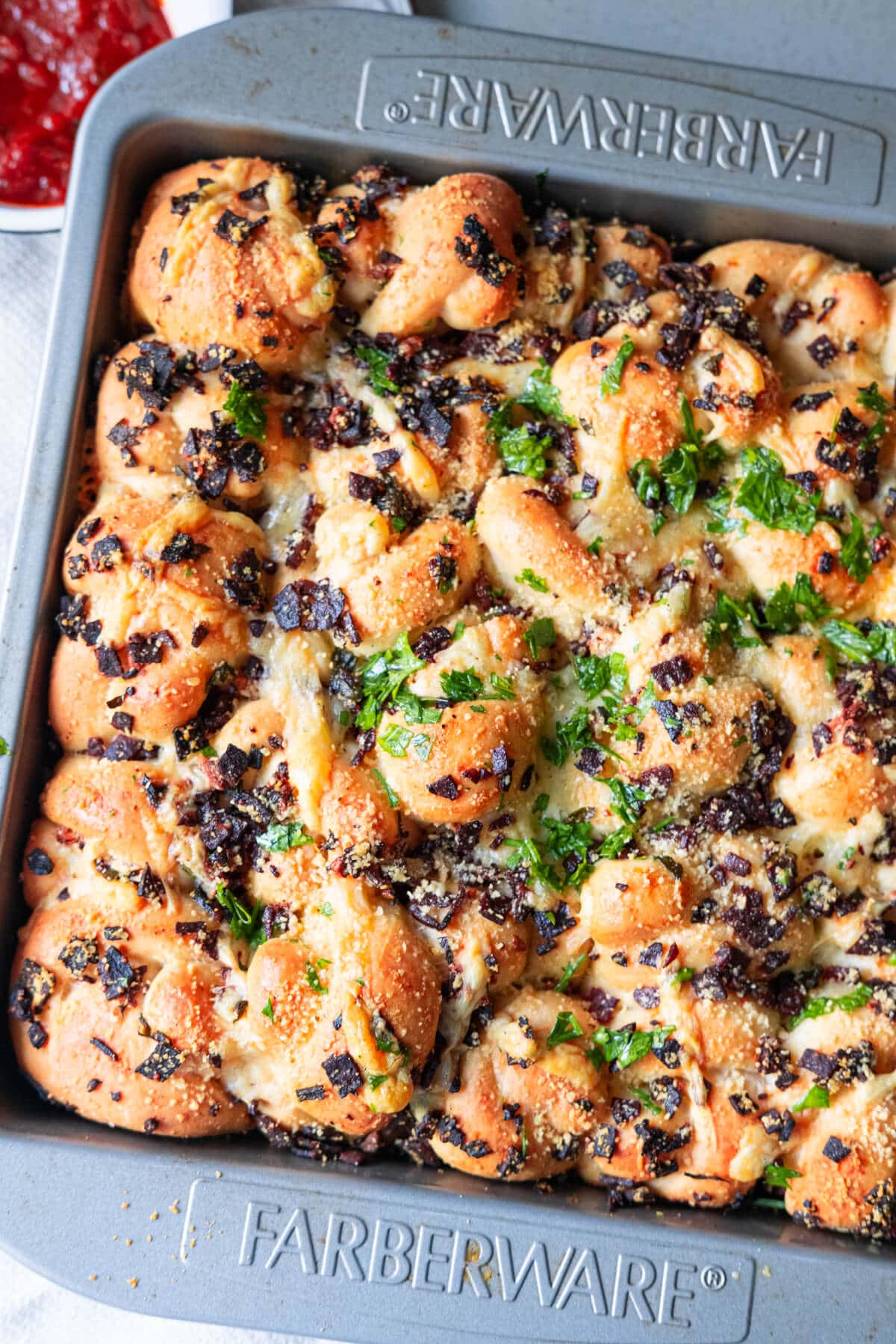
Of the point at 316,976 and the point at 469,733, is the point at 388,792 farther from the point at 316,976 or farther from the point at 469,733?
the point at 316,976

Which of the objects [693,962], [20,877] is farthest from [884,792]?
[20,877]

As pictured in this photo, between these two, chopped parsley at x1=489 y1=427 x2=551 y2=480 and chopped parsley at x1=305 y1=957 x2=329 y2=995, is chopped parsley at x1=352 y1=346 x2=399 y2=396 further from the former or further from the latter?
chopped parsley at x1=305 y1=957 x2=329 y2=995

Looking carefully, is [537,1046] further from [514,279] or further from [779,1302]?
[514,279]

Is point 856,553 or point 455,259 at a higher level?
point 455,259

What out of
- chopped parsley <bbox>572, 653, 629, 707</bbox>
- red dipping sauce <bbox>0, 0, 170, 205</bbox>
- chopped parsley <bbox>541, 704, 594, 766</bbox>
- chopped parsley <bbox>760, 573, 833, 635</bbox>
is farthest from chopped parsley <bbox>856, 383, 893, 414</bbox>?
red dipping sauce <bbox>0, 0, 170, 205</bbox>

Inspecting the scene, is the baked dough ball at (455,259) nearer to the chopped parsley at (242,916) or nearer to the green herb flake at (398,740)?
the green herb flake at (398,740)

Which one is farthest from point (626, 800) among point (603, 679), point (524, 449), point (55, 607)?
point (55, 607)
